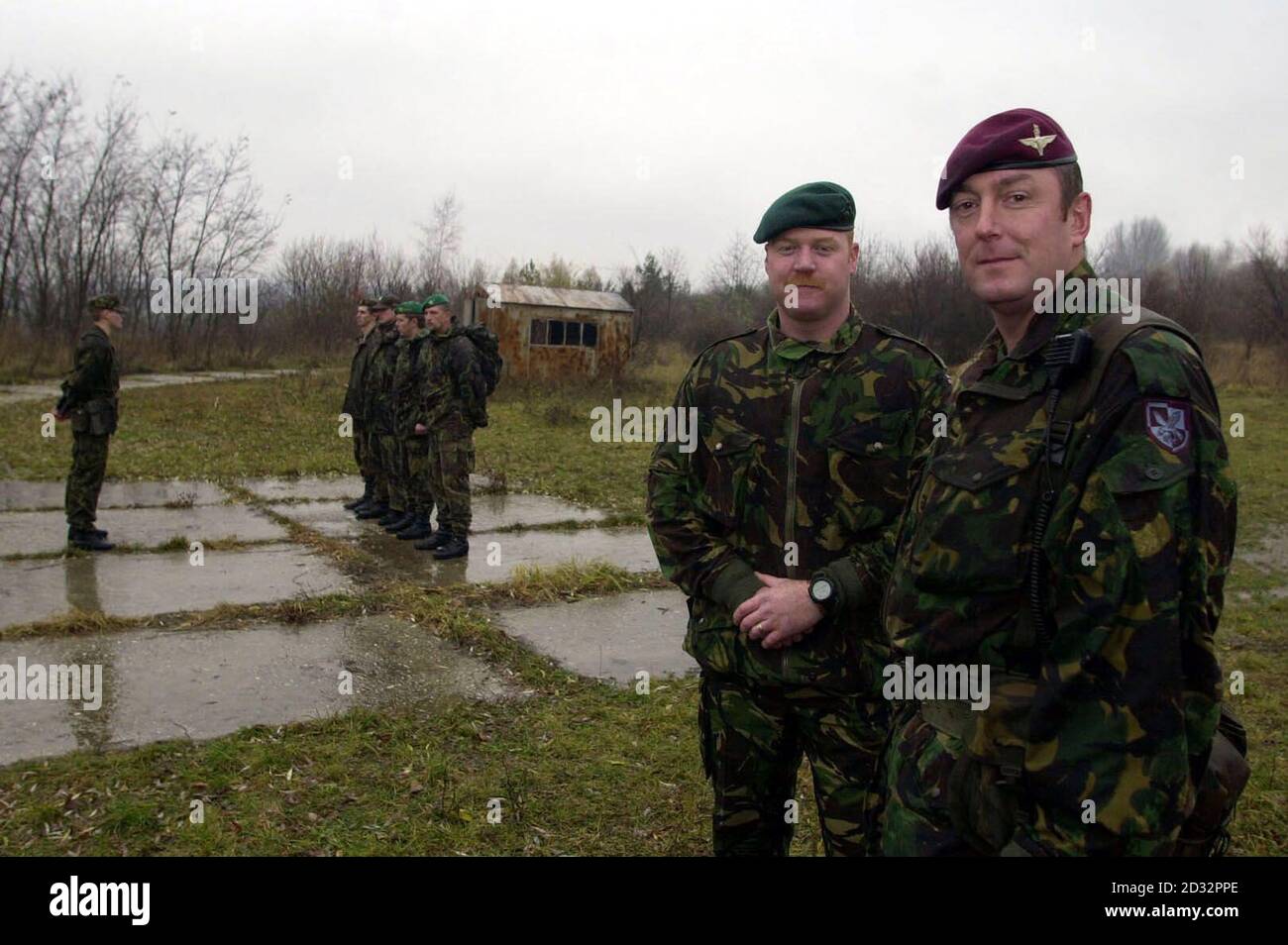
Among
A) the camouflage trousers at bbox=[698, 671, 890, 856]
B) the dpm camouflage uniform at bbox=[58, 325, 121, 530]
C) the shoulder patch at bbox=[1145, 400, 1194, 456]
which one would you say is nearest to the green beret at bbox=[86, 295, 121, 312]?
the dpm camouflage uniform at bbox=[58, 325, 121, 530]

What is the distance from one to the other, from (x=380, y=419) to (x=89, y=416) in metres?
2.51

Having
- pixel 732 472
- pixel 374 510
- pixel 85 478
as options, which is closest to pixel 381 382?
pixel 374 510

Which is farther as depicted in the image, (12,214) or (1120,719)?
(12,214)

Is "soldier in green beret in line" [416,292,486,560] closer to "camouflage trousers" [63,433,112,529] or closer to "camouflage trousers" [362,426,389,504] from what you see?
"camouflage trousers" [362,426,389,504]

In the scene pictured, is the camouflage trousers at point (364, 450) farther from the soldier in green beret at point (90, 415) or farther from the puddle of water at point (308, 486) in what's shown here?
the soldier in green beret at point (90, 415)

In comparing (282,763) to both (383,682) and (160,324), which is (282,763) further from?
(160,324)

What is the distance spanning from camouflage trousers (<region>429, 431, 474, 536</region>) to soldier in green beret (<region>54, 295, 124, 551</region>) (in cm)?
240

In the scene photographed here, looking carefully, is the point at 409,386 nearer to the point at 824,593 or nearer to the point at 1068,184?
the point at 824,593

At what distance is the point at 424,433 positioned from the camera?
28.1ft

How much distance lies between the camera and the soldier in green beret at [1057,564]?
1570 millimetres

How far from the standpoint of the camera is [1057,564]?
1689 millimetres

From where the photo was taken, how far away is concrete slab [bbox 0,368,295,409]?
17.7 metres

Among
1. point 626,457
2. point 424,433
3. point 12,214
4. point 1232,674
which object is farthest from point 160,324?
point 1232,674
